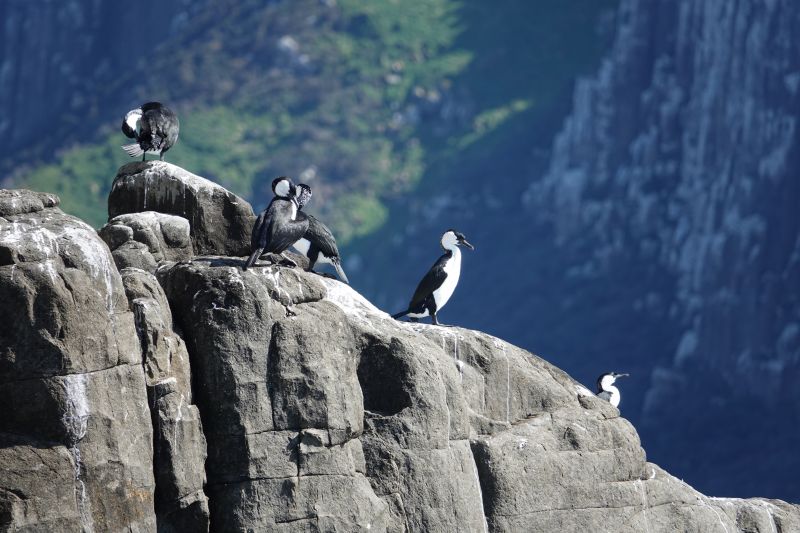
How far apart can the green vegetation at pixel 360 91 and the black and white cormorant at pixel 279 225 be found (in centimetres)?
8961

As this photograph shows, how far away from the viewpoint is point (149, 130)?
1329 inches

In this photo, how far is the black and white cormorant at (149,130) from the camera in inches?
1329

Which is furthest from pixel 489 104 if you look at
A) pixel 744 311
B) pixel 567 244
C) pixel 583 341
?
pixel 744 311

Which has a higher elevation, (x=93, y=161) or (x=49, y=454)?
(x=93, y=161)

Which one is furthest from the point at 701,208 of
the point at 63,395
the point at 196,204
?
the point at 63,395

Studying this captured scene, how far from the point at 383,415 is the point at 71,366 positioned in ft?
19.7

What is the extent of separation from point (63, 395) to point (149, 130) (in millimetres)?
7978

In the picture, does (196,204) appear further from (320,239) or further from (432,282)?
(432,282)

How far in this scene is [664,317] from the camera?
10850cm

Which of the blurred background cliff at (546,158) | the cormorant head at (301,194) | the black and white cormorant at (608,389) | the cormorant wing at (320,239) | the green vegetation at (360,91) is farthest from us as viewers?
the green vegetation at (360,91)

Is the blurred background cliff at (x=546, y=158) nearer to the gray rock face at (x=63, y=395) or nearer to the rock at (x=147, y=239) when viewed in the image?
the rock at (x=147, y=239)

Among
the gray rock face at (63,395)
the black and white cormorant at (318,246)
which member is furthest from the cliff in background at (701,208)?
the gray rock face at (63,395)

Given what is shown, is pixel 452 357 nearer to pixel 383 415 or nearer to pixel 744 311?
pixel 383 415

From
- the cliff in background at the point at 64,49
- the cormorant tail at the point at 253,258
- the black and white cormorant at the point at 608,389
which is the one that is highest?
the cliff in background at the point at 64,49
